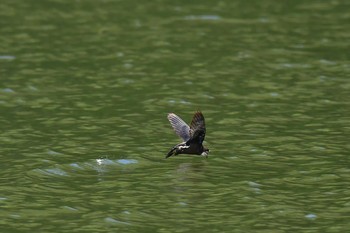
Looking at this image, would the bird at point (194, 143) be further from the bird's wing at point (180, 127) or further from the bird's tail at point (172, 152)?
the bird's wing at point (180, 127)

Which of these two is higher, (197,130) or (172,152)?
(197,130)

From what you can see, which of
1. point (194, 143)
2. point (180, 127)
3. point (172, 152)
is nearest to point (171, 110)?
point (180, 127)

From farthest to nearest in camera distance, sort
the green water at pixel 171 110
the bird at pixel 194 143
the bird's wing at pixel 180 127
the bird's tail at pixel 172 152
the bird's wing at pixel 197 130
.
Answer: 1. the bird's wing at pixel 180 127
2. the bird's tail at pixel 172 152
3. the bird at pixel 194 143
4. the bird's wing at pixel 197 130
5. the green water at pixel 171 110

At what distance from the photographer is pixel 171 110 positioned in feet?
71.1

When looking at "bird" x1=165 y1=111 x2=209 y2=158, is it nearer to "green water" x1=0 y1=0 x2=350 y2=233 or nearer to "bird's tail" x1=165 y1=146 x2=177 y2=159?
"bird's tail" x1=165 y1=146 x2=177 y2=159

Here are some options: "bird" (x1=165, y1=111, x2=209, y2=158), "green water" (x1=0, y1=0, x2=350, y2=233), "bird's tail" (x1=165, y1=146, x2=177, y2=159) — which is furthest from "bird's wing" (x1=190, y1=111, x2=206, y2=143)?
"green water" (x1=0, y1=0, x2=350, y2=233)

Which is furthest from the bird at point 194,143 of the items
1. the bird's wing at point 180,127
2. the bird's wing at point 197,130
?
the bird's wing at point 180,127

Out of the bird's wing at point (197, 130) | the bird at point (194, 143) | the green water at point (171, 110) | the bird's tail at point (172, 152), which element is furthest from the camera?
the bird's tail at point (172, 152)

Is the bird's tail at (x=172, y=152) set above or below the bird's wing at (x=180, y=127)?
below

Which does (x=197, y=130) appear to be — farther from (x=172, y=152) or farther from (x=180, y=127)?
(x=180, y=127)

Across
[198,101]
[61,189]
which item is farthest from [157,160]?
[198,101]

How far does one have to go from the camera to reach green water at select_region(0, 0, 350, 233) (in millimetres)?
15914

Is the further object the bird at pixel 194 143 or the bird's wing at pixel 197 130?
the bird at pixel 194 143

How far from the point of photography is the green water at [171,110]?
15914 mm
